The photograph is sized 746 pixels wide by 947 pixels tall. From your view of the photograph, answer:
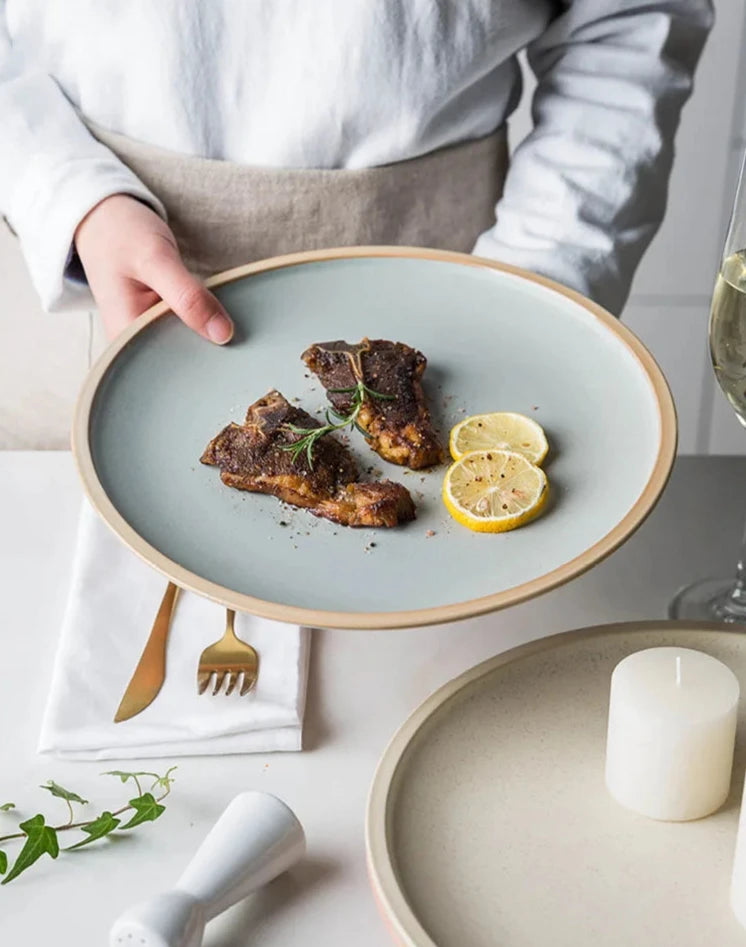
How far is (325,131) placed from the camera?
4.12 feet

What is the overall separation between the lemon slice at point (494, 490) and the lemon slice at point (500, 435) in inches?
0.7

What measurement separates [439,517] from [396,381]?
0.47 ft

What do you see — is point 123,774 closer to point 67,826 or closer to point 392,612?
point 67,826

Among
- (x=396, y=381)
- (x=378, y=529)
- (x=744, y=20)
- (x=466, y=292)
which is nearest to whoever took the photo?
(x=378, y=529)

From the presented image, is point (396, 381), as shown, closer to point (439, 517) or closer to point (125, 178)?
point (439, 517)

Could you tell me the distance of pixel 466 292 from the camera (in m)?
1.12

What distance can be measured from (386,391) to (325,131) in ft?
1.24

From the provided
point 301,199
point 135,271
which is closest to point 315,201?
point 301,199

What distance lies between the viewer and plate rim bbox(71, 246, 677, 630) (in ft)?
2.61

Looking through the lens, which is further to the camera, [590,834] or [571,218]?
[571,218]

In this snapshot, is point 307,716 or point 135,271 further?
point 135,271

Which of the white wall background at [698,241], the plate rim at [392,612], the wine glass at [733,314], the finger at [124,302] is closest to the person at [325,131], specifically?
the finger at [124,302]


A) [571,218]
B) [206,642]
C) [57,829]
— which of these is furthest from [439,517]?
[571,218]

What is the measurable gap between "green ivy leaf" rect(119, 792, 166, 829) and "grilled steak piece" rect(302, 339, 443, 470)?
0.32 metres
